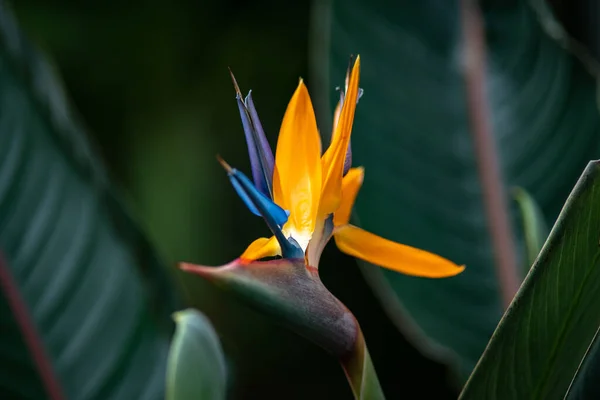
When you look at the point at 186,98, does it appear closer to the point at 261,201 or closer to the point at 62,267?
the point at 62,267

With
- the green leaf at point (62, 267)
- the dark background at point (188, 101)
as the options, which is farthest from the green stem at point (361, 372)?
the dark background at point (188, 101)

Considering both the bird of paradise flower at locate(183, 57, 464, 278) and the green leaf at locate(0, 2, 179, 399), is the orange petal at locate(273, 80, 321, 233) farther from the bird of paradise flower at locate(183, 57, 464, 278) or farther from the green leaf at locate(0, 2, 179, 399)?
the green leaf at locate(0, 2, 179, 399)

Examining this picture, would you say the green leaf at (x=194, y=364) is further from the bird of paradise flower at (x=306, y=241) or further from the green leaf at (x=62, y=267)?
the green leaf at (x=62, y=267)

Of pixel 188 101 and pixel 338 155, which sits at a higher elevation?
pixel 338 155

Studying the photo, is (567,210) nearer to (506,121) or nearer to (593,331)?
(593,331)

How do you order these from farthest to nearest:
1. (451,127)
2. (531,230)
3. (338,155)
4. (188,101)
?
(188,101) < (451,127) < (531,230) < (338,155)

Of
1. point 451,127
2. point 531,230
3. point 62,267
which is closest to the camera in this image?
point 531,230

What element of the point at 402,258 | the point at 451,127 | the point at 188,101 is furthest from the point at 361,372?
the point at 188,101
